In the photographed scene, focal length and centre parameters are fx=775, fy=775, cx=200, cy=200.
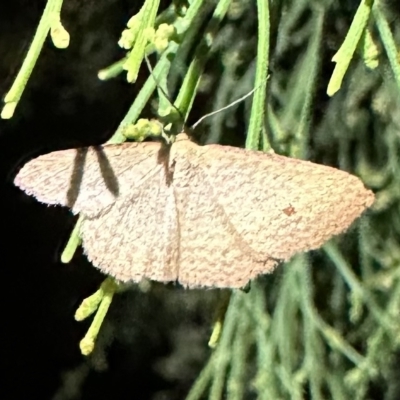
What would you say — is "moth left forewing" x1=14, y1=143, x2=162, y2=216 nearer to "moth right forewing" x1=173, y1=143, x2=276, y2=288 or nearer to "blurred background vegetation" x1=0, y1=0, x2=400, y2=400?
"moth right forewing" x1=173, y1=143, x2=276, y2=288

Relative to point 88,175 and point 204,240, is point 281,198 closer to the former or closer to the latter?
point 204,240

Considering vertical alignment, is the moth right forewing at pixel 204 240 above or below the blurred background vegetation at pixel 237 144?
above

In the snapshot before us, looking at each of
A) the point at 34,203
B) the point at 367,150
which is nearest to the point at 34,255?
the point at 34,203

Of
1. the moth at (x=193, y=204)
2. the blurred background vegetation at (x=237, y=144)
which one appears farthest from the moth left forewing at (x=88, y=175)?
the blurred background vegetation at (x=237, y=144)

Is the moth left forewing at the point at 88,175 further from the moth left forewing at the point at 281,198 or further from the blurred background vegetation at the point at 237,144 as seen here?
the blurred background vegetation at the point at 237,144

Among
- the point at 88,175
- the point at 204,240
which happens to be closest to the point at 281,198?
the point at 204,240
